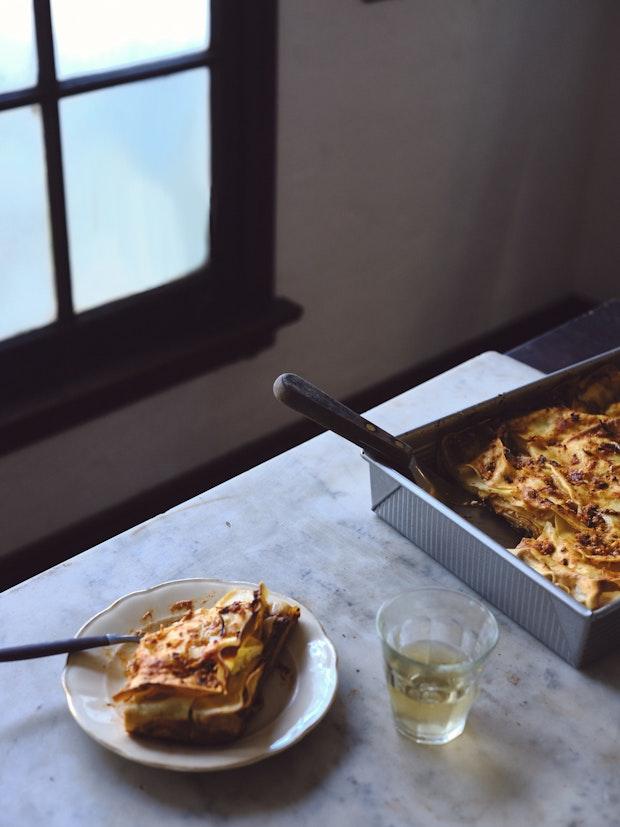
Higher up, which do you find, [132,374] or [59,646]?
[59,646]

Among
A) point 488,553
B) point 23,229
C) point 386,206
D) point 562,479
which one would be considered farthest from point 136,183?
point 488,553

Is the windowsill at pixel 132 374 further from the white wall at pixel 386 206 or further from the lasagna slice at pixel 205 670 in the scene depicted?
the lasagna slice at pixel 205 670

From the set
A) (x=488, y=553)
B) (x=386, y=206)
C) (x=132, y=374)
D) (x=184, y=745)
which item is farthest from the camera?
(x=386, y=206)

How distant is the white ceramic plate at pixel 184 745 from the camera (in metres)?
0.90

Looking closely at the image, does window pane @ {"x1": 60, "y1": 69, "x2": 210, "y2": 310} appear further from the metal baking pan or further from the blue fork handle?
the blue fork handle

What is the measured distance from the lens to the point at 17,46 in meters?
1.74

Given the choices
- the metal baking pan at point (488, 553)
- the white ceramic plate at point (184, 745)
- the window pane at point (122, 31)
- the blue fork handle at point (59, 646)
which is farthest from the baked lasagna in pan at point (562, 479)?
the window pane at point (122, 31)

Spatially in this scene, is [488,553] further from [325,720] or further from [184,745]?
[184,745]

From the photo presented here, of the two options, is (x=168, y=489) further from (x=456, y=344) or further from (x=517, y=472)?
(x=517, y=472)

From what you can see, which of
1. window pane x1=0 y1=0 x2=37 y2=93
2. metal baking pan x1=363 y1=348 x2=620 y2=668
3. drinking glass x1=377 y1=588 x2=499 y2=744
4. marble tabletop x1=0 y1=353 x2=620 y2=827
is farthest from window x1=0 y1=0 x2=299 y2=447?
drinking glass x1=377 y1=588 x2=499 y2=744

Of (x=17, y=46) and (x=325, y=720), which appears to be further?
(x=17, y=46)

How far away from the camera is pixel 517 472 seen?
1225 millimetres

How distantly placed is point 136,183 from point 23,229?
27 centimetres

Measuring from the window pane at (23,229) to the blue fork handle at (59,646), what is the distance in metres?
1.08
